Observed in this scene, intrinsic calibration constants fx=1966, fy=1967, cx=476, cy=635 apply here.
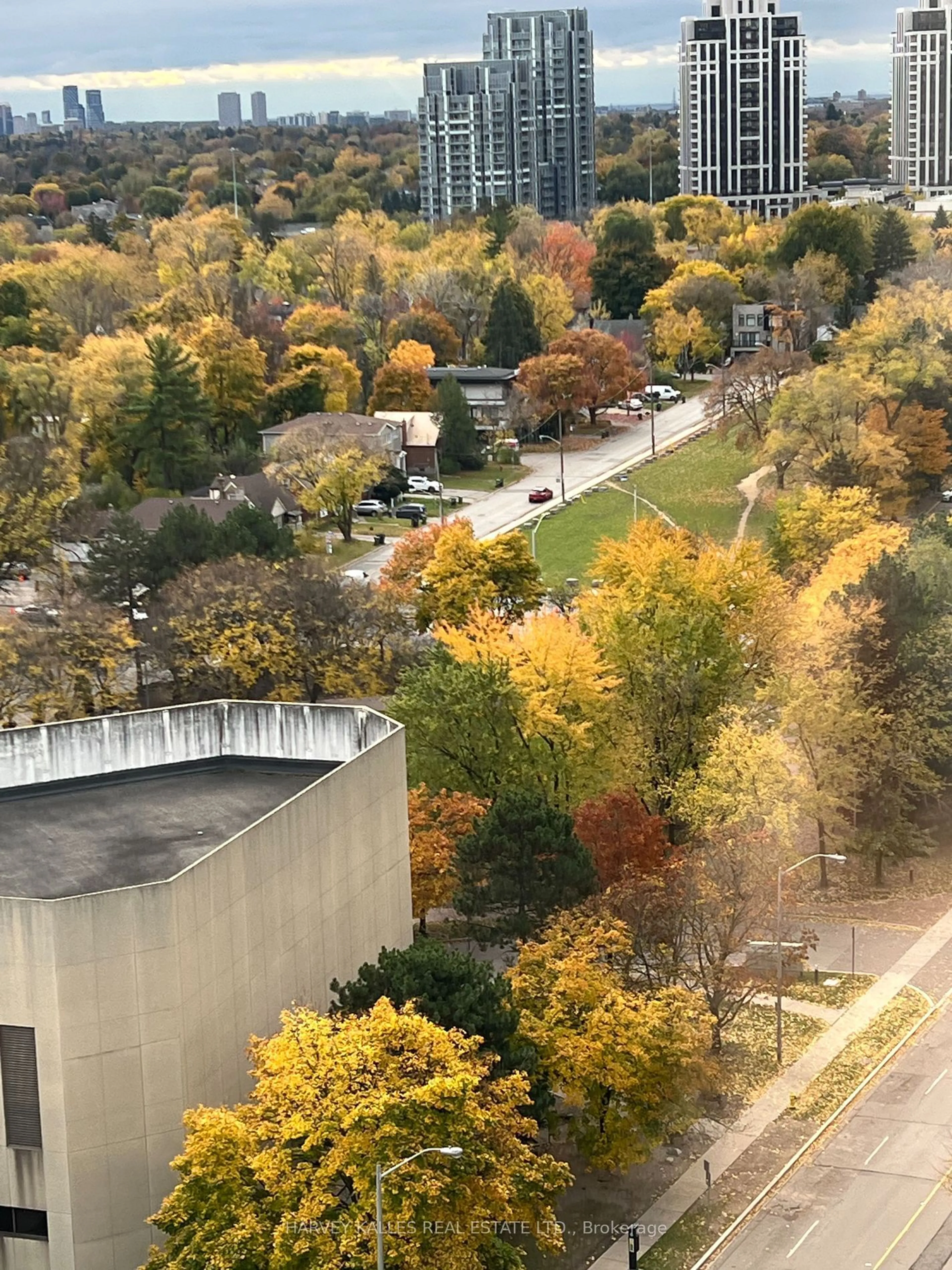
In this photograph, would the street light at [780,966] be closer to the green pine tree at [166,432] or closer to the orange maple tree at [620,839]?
the orange maple tree at [620,839]

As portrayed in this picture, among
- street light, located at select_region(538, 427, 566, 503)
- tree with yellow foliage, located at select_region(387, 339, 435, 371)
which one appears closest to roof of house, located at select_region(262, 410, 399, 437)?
street light, located at select_region(538, 427, 566, 503)

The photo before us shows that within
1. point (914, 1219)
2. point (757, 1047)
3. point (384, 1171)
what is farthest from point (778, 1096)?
point (384, 1171)

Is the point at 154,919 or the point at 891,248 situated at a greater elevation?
the point at 891,248

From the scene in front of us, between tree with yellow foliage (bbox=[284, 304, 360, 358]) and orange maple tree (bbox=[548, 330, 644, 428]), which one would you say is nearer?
orange maple tree (bbox=[548, 330, 644, 428])

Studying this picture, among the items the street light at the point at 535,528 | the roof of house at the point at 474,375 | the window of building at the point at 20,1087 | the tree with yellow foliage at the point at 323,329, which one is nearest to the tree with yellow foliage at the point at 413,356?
the roof of house at the point at 474,375

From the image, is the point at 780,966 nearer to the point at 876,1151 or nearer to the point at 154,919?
the point at 876,1151

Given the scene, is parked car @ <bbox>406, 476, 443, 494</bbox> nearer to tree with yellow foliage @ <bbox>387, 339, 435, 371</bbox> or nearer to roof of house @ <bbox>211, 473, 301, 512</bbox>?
roof of house @ <bbox>211, 473, 301, 512</bbox>
